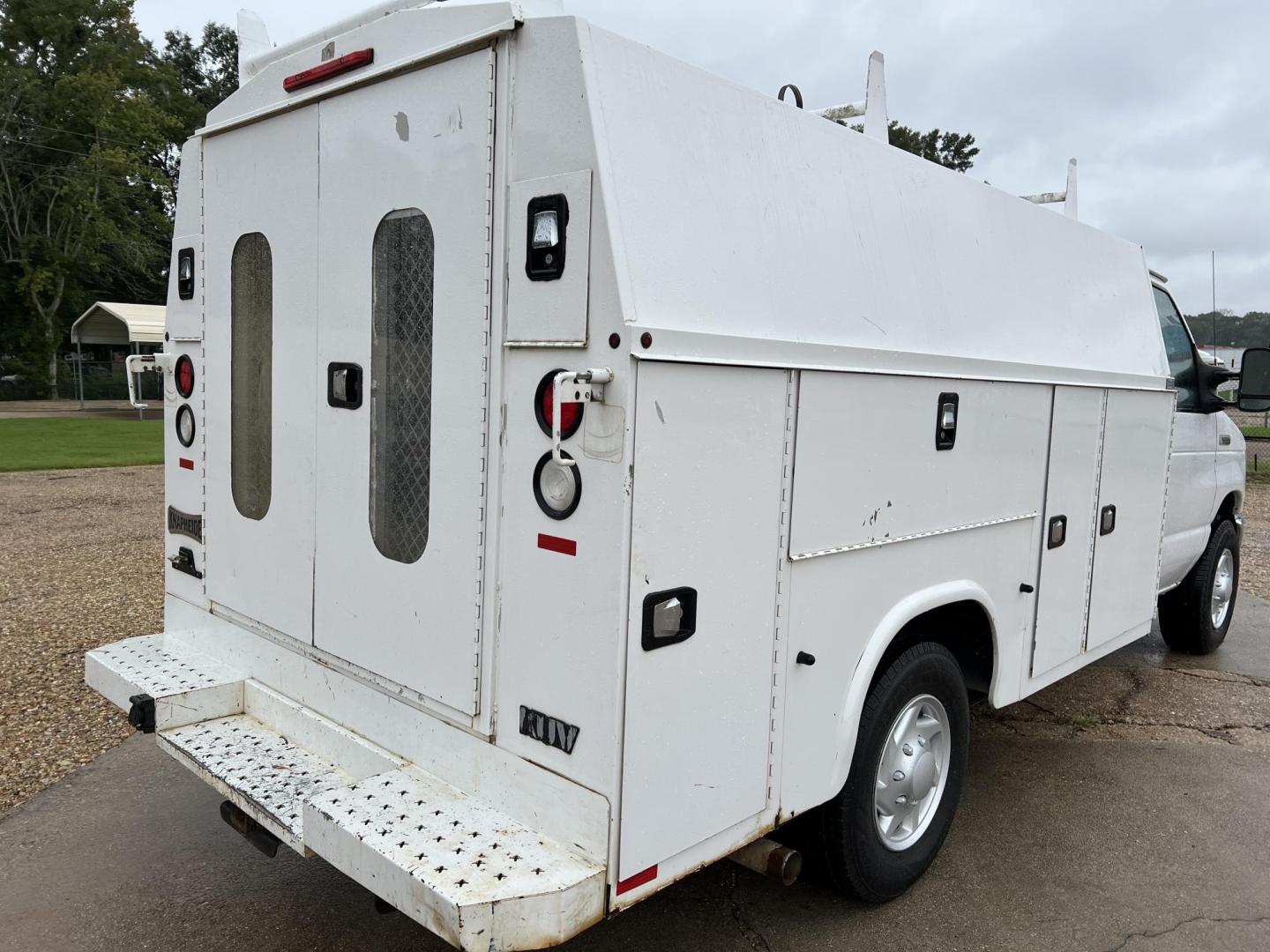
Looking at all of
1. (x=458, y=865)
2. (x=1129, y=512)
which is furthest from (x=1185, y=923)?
(x=458, y=865)

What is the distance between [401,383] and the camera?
2.60 metres

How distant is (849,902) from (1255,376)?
373 centimetres

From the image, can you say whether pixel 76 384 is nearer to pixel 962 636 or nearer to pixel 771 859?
pixel 962 636

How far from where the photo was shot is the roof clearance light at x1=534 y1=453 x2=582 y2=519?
2109 mm

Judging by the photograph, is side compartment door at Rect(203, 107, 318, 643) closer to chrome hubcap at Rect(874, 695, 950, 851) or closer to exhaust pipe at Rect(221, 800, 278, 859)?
exhaust pipe at Rect(221, 800, 278, 859)

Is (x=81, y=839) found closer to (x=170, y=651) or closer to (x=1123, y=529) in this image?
(x=170, y=651)

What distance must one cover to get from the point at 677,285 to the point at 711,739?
1.06 metres

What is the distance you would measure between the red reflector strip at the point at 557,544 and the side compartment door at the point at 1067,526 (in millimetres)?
2252

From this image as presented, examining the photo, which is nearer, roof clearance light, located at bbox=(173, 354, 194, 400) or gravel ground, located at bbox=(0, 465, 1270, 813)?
roof clearance light, located at bbox=(173, 354, 194, 400)

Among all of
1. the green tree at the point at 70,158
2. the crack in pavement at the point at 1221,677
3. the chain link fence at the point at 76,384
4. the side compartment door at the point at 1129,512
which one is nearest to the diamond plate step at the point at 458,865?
the side compartment door at the point at 1129,512

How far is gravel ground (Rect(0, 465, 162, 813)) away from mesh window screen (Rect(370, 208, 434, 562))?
259 cm

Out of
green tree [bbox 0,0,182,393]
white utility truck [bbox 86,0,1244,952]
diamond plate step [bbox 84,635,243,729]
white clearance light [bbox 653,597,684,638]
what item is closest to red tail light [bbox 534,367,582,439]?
white utility truck [bbox 86,0,1244,952]

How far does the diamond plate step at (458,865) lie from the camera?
76.1 inches

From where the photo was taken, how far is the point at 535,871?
2068 mm
